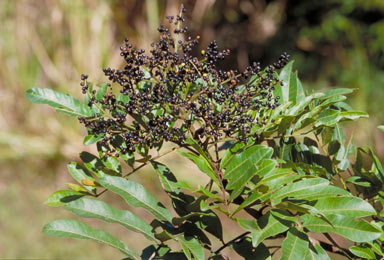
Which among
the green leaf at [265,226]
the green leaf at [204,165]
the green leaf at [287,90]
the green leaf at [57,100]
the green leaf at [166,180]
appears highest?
the green leaf at [57,100]

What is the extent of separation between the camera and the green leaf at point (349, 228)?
0.76 m

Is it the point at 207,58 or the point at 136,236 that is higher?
the point at 136,236

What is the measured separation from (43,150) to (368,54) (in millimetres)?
3000

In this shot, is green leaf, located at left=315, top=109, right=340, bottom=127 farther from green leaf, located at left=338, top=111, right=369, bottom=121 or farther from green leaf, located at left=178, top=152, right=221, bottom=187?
green leaf, located at left=178, top=152, right=221, bottom=187

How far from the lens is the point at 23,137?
14.5ft

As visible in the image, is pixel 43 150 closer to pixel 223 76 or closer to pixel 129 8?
pixel 129 8

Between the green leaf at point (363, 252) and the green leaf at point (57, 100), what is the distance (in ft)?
1.76

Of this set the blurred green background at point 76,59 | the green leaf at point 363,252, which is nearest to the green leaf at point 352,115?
the green leaf at point 363,252

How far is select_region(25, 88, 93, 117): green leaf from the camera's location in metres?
0.91

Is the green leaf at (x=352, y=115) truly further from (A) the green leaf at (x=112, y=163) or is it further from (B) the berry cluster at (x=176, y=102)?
(A) the green leaf at (x=112, y=163)

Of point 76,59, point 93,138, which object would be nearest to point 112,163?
point 93,138

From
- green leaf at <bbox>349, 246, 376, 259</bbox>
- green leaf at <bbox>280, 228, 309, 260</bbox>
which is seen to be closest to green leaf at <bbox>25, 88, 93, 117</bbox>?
green leaf at <bbox>280, 228, 309, 260</bbox>

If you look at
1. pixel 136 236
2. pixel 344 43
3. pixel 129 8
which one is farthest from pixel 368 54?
pixel 136 236

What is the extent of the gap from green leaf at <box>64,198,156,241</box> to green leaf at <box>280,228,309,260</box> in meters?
0.24
